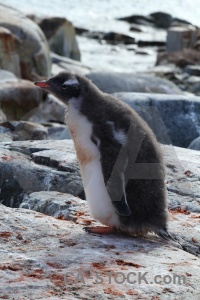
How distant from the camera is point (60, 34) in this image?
20.0m

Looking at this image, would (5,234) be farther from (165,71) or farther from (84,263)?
(165,71)

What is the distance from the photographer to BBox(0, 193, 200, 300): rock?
11.4 feet

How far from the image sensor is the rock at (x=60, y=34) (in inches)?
778

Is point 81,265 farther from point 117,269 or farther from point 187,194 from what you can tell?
point 187,194

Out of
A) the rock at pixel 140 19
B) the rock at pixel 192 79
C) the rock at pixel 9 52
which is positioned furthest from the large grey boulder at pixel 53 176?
the rock at pixel 140 19

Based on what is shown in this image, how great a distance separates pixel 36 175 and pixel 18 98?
17.9 feet

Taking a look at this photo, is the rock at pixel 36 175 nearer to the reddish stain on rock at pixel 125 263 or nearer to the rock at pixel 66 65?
the reddish stain on rock at pixel 125 263

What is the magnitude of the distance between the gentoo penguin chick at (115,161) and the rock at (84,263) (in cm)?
14

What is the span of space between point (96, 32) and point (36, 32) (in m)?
16.8

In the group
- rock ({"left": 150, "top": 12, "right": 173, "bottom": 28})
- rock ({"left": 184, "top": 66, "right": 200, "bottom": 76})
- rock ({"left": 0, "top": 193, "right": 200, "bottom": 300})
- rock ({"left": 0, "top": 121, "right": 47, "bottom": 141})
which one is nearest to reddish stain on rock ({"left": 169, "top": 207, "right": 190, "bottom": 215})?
rock ({"left": 0, "top": 193, "right": 200, "bottom": 300})

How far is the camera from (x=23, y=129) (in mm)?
8234

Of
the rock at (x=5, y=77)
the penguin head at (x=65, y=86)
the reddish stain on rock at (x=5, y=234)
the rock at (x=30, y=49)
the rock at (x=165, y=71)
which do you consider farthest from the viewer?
the rock at (x=165, y=71)

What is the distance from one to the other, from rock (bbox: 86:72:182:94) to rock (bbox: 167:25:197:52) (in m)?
12.4

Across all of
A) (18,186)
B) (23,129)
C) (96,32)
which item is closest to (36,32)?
(23,129)
